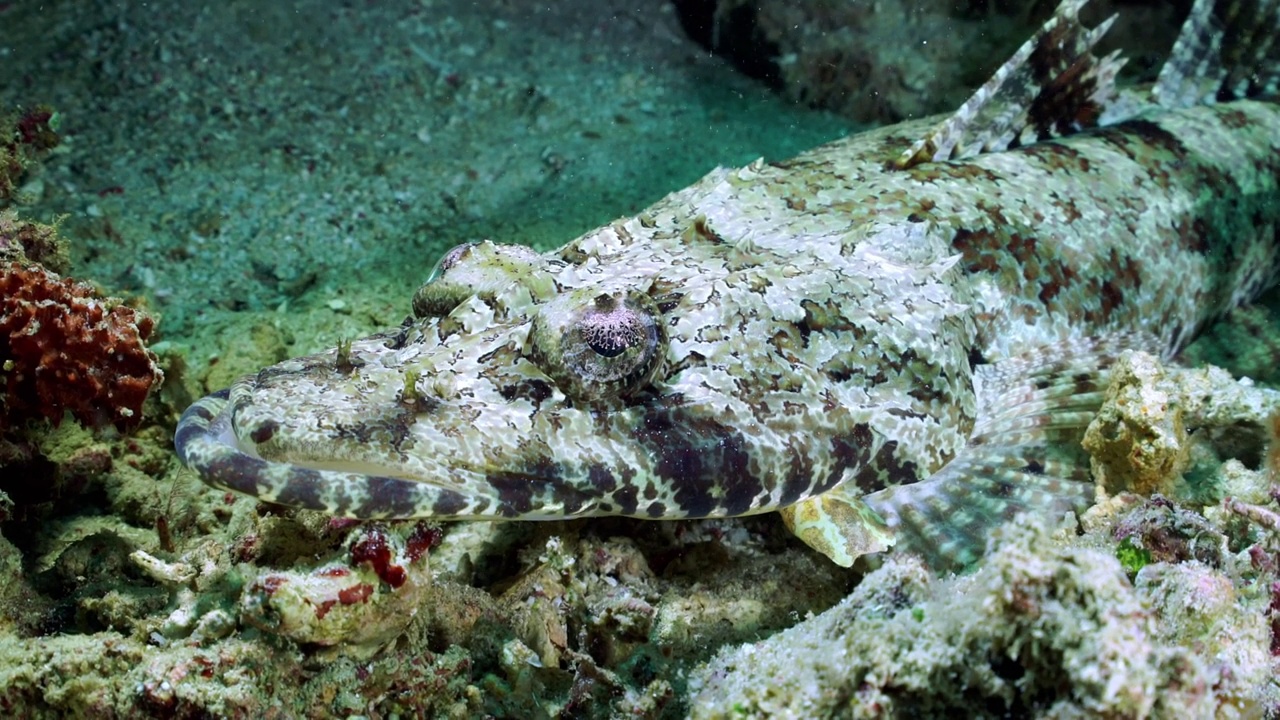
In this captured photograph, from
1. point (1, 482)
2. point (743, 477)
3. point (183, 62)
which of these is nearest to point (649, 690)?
point (743, 477)

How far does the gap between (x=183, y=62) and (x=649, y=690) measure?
6.55 m

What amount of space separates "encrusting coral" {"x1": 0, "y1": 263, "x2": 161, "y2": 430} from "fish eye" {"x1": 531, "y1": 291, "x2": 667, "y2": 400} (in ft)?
5.66

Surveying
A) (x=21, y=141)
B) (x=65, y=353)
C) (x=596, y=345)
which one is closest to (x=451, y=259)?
(x=596, y=345)

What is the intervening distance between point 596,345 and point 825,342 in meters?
1.00

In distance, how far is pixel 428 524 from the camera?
2629 mm

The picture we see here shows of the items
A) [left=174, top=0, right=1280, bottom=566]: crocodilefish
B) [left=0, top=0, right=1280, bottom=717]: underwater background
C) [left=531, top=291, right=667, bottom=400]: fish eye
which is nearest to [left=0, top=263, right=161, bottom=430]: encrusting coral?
[left=0, top=0, right=1280, bottom=717]: underwater background

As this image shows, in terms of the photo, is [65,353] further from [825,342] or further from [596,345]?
[825,342]

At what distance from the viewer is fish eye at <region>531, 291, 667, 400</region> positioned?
2.79 metres

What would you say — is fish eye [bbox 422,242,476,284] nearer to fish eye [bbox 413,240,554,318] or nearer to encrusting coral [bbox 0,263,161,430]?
fish eye [bbox 413,240,554,318]

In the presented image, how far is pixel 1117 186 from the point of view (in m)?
4.44

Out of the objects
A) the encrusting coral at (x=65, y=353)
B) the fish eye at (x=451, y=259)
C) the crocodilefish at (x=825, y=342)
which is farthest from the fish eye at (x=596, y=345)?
the encrusting coral at (x=65, y=353)


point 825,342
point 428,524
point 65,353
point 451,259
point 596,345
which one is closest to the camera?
point 428,524

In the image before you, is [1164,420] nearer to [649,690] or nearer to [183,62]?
[649,690]

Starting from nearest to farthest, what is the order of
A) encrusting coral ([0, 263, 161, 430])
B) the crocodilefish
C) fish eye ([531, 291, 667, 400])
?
the crocodilefish
fish eye ([531, 291, 667, 400])
encrusting coral ([0, 263, 161, 430])
